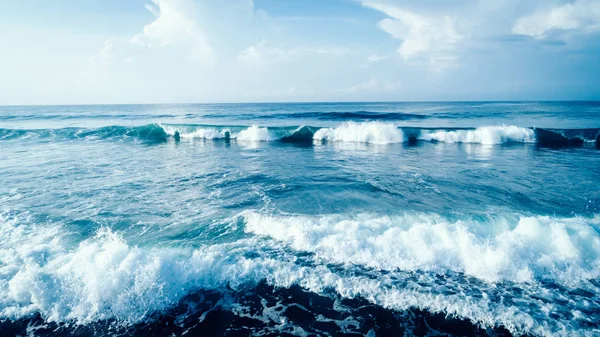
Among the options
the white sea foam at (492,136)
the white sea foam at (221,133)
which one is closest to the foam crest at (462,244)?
the white sea foam at (492,136)

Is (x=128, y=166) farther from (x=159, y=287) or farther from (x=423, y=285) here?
(x=423, y=285)

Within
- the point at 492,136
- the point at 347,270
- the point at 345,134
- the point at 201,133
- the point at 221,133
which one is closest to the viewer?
the point at 347,270

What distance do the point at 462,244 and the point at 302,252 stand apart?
316cm

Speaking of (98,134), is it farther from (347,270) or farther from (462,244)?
(462,244)

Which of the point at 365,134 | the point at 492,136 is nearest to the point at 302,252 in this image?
the point at 365,134

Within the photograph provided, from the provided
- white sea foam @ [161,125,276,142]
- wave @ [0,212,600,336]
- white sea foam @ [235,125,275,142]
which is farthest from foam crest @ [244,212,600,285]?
white sea foam @ [161,125,276,142]

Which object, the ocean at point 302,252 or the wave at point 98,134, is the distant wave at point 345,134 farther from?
the ocean at point 302,252

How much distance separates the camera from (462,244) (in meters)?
5.79

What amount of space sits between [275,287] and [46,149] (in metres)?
21.0

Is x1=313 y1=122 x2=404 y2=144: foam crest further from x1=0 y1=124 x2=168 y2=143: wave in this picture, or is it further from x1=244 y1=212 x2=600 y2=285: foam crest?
x1=244 y1=212 x2=600 y2=285: foam crest

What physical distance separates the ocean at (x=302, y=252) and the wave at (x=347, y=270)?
26 mm

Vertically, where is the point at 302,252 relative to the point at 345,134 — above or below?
below

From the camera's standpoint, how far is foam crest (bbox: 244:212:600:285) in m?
5.24

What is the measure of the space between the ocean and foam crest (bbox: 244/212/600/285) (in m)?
0.03
